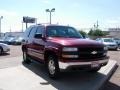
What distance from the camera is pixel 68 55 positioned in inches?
309

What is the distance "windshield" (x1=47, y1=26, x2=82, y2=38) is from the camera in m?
9.61

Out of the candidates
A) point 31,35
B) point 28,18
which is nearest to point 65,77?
point 31,35

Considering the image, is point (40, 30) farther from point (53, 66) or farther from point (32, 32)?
point (53, 66)

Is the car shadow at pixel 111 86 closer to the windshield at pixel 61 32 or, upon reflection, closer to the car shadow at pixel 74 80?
the car shadow at pixel 74 80

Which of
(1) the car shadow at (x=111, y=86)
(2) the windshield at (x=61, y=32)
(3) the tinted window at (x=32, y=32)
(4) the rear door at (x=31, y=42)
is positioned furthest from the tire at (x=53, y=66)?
(3) the tinted window at (x=32, y=32)

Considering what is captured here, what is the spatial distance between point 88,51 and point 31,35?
389cm

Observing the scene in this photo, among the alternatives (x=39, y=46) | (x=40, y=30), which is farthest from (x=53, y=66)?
(x=40, y=30)

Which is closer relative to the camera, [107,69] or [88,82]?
[88,82]

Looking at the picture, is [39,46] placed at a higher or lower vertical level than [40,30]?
lower

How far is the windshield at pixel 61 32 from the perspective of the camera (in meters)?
9.61

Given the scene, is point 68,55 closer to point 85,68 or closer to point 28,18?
point 85,68

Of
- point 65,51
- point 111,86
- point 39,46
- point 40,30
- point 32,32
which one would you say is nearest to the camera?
point 65,51

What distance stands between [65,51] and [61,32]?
208cm

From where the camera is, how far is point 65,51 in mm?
7879
